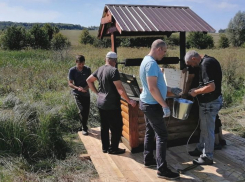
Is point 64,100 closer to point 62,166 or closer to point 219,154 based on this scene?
point 62,166

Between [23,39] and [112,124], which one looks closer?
[112,124]

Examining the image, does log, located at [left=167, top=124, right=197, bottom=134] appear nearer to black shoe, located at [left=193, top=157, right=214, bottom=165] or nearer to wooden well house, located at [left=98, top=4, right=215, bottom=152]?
wooden well house, located at [left=98, top=4, right=215, bottom=152]

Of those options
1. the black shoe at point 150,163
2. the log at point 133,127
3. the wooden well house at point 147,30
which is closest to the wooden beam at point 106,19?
the wooden well house at point 147,30

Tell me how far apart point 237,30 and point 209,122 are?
44971 millimetres

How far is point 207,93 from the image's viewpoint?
334cm

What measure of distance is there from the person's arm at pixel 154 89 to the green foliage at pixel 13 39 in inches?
1126

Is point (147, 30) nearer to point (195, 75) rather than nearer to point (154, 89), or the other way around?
point (195, 75)

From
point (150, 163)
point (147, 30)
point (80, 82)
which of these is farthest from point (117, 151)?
point (147, 30)

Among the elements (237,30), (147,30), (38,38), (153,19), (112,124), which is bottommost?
(112,124)

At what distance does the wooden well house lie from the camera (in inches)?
154

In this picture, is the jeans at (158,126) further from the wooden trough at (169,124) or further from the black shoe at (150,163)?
the wooden trough at (169,124)

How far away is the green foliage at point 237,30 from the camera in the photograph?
4160 centimetres

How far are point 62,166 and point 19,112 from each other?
1.93 meters

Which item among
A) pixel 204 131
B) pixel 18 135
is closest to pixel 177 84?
pixel 204 131
